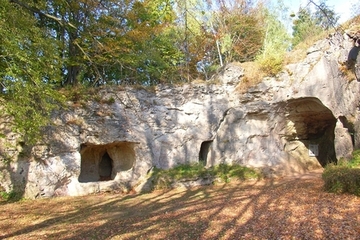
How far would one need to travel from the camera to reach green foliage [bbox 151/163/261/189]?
12.5m

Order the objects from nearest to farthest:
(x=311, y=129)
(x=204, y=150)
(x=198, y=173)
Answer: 1. (x=198, y=173)
2. (x=204, y=150)
3. (x=311, y=129)

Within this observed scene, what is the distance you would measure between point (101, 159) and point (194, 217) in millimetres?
10288

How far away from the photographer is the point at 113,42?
12438mm

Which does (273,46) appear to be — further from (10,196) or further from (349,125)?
(10,196)

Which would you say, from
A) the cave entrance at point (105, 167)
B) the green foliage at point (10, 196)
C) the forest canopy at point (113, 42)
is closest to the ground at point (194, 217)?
the green foliage at point (10, 196)

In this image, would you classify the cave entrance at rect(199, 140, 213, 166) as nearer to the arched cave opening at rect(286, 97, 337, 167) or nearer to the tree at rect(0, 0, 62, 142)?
the arched cave opening at rect(286, 97, 337, 167)

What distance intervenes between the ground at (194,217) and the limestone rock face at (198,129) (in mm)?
1796

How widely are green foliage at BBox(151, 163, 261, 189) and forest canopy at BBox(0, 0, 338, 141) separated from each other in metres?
4.41

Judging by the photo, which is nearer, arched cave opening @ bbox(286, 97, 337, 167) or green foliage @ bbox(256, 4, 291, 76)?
green foliage @ bbox(256, 4, 291, 76)

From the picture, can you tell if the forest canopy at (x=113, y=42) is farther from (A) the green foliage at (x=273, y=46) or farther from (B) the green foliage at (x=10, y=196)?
(B) the green foliage at (x=10, y=196)

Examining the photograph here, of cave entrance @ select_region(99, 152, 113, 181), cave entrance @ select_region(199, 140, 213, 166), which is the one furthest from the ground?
cave entrance @ select_region(99, 152, 113, 181)

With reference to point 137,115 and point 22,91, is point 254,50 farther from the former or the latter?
point 22,91

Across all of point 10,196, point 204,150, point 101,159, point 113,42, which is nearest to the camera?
point 10,196

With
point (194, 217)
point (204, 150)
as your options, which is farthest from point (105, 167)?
point (194, 217)
